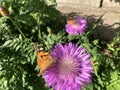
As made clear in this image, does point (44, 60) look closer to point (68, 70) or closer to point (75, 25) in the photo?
point (68, 70)

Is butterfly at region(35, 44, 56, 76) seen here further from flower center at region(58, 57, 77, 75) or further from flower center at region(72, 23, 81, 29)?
flower center at region(72, 23, 81, 29)

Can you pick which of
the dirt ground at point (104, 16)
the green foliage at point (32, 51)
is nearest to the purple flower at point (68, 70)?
the green foliage at point (32, 51)

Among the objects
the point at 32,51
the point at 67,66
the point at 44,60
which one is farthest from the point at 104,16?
the point at 44,60

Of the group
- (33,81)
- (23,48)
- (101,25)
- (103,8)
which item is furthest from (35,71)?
(103,8)

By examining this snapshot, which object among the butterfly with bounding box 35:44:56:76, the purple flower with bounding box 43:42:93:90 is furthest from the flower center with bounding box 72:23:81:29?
the butterfly with bounding box 35:44:56:76

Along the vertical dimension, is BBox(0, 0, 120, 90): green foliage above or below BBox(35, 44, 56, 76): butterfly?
below

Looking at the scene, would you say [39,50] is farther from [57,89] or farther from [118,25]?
[118,25]
